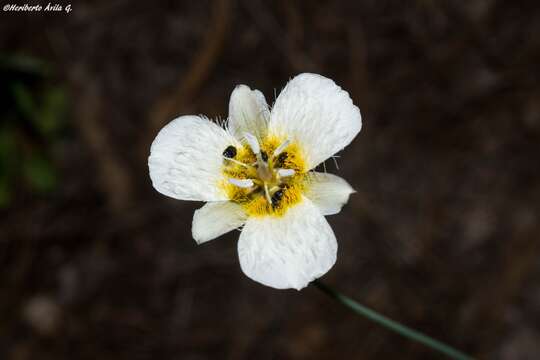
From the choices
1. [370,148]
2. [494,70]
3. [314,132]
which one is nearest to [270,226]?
[314,132]

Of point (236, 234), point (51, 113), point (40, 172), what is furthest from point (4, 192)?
point (236, 234)

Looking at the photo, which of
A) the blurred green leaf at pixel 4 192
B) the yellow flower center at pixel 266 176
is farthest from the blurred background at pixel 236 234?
the yellow flower center at pixel 266 176

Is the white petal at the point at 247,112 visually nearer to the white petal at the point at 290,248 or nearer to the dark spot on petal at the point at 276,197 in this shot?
the dark spot on petal at the point at 276,197

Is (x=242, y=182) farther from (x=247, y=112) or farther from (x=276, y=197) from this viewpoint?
(x=247, y=112)

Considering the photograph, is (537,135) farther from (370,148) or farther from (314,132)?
(314,132)

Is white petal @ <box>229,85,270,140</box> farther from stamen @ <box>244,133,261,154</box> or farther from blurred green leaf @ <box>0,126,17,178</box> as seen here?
blurred green leaf @ <box>0,126,17,178</box>

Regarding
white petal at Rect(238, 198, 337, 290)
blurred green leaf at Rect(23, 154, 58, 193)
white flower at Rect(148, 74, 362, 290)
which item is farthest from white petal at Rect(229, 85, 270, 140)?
blurred green leaf at Rect(23, 154, 58, 193)

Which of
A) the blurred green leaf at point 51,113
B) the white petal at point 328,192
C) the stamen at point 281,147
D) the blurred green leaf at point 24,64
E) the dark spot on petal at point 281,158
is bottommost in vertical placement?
the white petal at point 328,192
